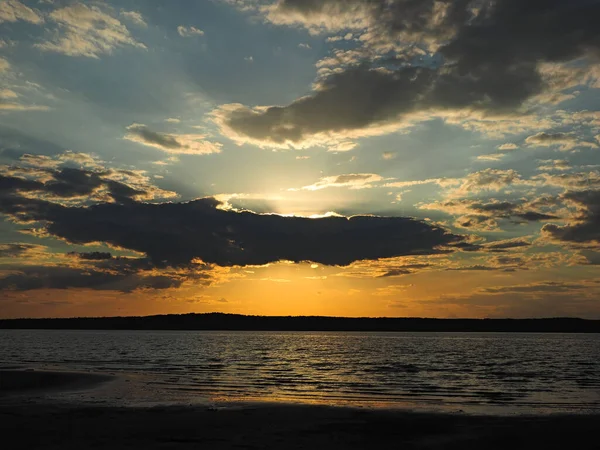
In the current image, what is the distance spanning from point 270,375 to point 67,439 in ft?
116

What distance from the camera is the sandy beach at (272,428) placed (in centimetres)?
2241

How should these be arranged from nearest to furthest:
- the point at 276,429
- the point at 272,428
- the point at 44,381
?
the point at 276,429, the point at 272,428, the point at 44,381

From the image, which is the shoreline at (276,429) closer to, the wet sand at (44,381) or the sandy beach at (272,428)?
the sandy beach at (272,428)

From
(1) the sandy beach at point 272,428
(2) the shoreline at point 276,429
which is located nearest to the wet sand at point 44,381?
(1) the sandy beach at point 272,428

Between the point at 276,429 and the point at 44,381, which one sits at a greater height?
the point at 44,381

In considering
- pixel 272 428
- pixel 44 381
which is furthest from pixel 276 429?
pixel 44 381

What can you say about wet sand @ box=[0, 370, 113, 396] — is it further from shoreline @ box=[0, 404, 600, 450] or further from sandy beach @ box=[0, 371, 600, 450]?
shoreline @ box=[0, 404, 600, 450]

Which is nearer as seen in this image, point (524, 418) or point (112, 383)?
point (524, 418)

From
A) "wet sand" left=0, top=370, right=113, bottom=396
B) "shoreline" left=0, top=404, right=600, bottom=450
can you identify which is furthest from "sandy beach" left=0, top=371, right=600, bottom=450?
"wet sand" left=0, top=370, right=113, bottom=396

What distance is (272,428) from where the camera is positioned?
1016 inches

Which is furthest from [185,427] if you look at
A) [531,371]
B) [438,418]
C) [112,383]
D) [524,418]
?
[531,371]

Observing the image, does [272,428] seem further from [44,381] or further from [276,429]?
[44,381]

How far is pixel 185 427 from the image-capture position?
25359 millimetres

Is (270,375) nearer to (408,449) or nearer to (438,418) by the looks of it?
(438,418)
